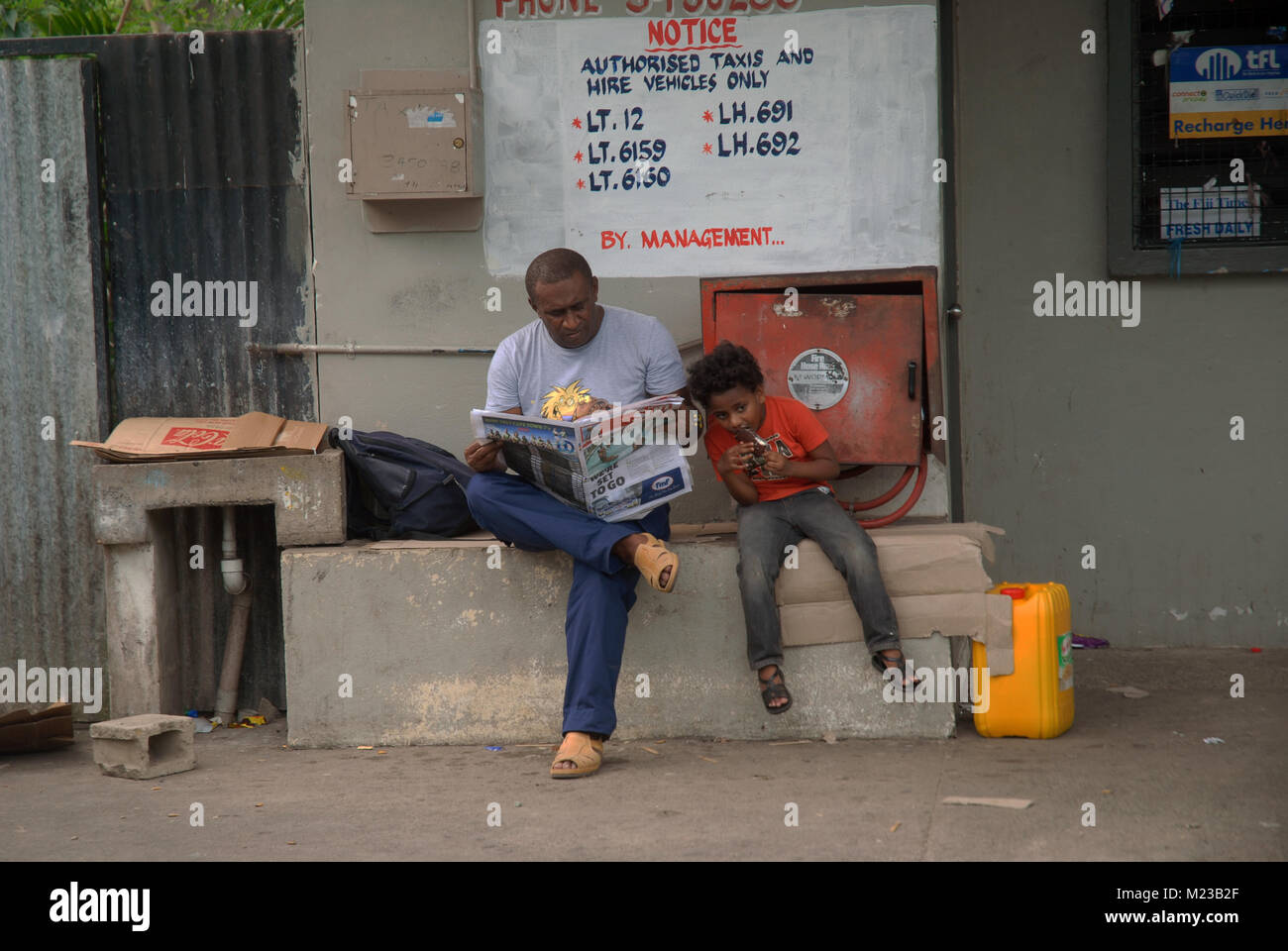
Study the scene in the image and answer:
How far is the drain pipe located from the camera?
17.4 feet

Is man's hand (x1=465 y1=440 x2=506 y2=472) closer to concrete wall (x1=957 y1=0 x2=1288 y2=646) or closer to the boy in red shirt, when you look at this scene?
the boy in red shirt

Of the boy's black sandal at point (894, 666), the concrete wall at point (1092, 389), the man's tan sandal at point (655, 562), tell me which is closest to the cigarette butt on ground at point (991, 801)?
the boy's black sandal at point (894, 666)

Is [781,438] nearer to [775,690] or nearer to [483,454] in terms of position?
[775,690]

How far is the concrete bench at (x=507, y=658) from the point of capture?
462 centimetres

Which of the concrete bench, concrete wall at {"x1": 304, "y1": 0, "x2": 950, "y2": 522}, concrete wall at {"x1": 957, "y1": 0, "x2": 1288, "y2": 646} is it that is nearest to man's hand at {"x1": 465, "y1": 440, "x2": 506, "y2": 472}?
the concrete bench

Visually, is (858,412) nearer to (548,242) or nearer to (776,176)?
(776,176)

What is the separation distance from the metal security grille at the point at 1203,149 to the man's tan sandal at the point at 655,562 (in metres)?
2.70

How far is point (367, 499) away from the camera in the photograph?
5.17 metres

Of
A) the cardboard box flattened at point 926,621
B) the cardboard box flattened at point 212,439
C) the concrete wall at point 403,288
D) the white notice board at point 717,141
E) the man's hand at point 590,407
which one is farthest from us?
the concrete wall at point 403,288

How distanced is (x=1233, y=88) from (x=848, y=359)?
7.37 ft

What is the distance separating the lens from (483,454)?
4504 millimetres

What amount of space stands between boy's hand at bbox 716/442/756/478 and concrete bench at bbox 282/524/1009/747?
31cm

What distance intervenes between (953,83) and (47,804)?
4524 mm

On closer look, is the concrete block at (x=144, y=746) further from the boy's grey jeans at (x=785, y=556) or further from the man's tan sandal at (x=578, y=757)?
the boy's grey jeans at (x=785, y=556)
